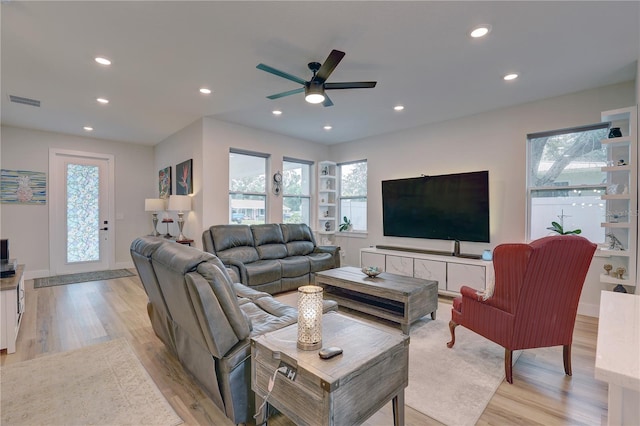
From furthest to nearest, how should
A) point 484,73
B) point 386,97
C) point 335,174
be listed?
point 335,174, point 386,97, point 484,73

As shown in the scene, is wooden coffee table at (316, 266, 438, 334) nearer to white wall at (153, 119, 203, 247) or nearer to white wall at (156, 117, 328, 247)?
white wall at (156, 117, 328, 247)

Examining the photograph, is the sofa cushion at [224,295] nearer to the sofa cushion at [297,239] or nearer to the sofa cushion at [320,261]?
the sofa cushion at [320,261]

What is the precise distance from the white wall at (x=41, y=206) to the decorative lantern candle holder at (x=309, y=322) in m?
6.46

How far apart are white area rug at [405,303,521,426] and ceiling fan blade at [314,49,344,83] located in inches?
101

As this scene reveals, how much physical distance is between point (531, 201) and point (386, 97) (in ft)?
8.14

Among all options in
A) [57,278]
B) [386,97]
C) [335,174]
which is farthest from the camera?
[335,174]

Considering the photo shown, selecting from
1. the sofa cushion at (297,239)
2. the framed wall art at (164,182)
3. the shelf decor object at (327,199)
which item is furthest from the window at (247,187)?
the framed wall art at (164,182)

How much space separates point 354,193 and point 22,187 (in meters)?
6.20

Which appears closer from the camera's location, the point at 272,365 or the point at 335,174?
the point at 272,365

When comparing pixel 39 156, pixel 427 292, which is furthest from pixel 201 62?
pixel 39 156

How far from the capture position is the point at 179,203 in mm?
4816

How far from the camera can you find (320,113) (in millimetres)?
4488

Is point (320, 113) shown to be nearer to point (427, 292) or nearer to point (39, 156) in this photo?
point (427, 292)

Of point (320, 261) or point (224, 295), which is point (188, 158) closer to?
point (320, 261)
